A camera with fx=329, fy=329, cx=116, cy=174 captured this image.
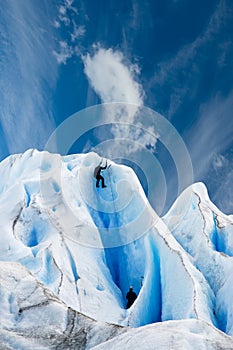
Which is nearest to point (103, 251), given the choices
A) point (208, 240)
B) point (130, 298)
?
point (130, 298)

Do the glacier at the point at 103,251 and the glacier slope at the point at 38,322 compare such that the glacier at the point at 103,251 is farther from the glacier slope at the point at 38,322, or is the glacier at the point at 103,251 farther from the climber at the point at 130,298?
the climber at the point at 130,298

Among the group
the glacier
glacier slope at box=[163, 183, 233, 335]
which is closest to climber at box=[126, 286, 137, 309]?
Answer: the glacier

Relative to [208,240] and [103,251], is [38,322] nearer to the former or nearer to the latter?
[103,251]

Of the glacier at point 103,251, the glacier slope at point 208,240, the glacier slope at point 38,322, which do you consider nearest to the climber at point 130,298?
the glacier at point 103,251

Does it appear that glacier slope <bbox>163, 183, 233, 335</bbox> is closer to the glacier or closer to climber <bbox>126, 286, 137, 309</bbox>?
the glacier

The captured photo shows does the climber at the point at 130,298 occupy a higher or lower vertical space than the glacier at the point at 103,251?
lower

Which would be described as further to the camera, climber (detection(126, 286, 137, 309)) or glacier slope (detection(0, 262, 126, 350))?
climber (detection(126, 286, 137, 309))

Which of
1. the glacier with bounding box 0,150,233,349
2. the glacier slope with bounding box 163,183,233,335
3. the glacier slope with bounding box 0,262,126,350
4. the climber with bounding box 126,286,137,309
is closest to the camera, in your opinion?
the glacier slope with bounding box 0,262,126,350

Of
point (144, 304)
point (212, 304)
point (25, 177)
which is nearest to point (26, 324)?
point (144, 304)
